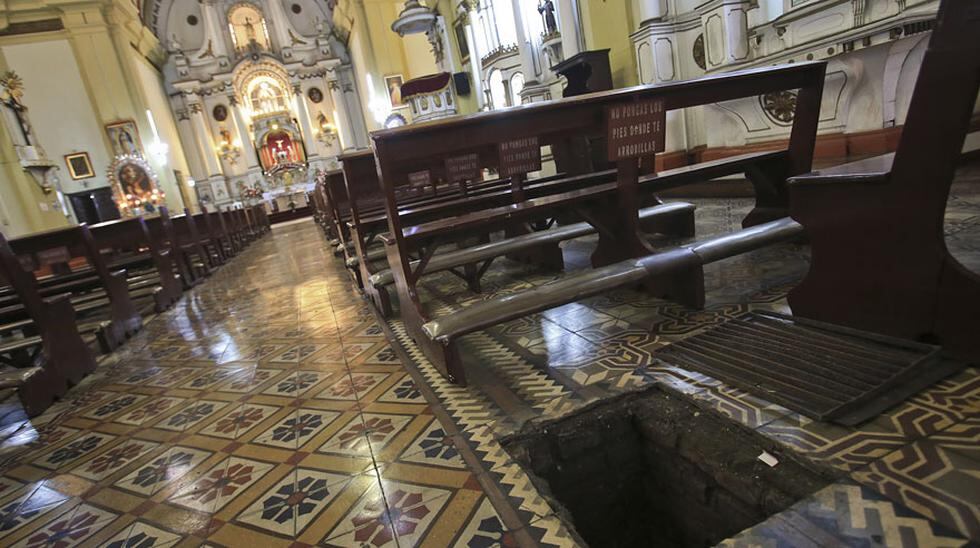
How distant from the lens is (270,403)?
2.04 meters

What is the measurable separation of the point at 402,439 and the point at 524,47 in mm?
9416

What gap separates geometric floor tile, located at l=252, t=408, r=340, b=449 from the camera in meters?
1.69

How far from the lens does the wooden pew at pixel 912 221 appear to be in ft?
4.09

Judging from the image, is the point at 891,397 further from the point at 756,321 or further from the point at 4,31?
the point at 4,31

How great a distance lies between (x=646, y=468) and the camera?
4.91ft

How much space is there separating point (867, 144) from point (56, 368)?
6.07 metres

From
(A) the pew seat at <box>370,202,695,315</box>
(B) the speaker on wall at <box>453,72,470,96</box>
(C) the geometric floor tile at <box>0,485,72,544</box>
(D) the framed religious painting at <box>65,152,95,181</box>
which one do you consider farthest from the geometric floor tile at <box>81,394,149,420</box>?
(D) the framed religious painting at <box>65,152,95,181</box>

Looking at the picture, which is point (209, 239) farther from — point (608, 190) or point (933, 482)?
point (933, 482)

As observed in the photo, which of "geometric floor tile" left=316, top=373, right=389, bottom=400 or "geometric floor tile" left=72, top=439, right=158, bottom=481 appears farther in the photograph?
"geometric floor tile" left=316, top=373, right=389, bottom=400

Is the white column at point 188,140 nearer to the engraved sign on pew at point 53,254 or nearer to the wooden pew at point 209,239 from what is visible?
the wooden pew at point 209,239

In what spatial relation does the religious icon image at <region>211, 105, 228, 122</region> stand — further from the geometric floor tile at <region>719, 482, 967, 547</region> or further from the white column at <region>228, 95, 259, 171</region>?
the geometric floor tile at <region>719, 482, 967, 547</region>

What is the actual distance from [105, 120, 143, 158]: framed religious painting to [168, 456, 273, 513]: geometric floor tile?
1662 cm

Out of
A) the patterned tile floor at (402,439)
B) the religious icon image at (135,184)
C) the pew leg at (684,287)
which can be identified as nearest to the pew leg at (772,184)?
the patterned tile floor at (402,439)

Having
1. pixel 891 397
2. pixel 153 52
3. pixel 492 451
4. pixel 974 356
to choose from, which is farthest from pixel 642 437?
pixel 153 52
